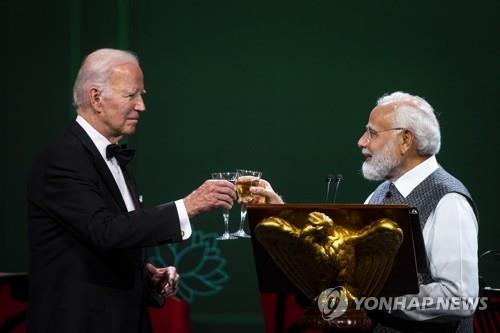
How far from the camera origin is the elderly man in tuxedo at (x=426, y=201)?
7.60ft

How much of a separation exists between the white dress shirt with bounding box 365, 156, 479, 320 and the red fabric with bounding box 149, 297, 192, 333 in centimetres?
185

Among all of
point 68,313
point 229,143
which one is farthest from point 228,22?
point 68,313

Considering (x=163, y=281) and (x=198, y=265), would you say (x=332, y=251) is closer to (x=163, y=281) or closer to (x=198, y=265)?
(x=163, y=281)

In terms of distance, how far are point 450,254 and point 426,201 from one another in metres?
0.23

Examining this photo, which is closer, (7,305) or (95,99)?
(95,99)

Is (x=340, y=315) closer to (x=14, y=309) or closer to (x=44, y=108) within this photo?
(x=14, y=309)

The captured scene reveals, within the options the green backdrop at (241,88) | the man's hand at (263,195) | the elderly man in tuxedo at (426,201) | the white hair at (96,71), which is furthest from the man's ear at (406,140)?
the green backdrop at (241,88)

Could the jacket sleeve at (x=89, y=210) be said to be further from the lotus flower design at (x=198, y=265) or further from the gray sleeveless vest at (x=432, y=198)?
the lotus flower design at (x=198, y=265)

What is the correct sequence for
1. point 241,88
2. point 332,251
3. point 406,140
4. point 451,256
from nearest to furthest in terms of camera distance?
point 332,251 < point 451,256 < point 406,140 < point 241,88

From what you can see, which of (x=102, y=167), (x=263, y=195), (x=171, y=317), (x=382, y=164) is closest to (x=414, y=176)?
(x=382, y=164)

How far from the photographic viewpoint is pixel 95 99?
2.47 m

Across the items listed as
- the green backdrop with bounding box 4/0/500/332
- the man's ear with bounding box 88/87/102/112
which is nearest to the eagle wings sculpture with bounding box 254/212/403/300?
the man's ear with bounding box 88/87/102/112

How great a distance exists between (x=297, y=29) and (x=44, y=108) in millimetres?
1519

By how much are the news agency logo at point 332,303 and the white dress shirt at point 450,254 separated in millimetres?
448
